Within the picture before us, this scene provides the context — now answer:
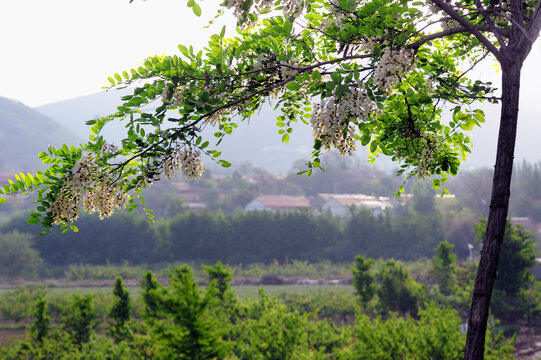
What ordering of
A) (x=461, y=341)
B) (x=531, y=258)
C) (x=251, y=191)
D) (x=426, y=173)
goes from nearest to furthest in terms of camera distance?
(x=426, y=173) → (x=461, y=341) → (x=531, y=258) → (x=251, y=191)

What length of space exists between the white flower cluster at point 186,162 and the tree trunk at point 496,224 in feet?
6.67

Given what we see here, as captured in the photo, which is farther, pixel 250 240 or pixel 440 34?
pixel 250 240

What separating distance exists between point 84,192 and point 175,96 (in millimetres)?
892

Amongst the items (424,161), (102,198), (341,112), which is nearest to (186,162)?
(102,198)

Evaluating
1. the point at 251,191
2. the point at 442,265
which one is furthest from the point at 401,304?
the point at 251,191

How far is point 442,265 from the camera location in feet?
63.8

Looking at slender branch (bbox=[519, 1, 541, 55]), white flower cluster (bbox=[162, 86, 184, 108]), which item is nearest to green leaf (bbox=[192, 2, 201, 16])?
white flower cluster (bbox=[162, 86, 184, 108])

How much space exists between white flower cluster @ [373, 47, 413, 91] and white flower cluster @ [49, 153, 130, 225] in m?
1.82

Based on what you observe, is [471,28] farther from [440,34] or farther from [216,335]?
[216,335]

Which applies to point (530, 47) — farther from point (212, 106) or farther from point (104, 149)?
point (104, 149)

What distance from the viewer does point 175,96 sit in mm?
3492

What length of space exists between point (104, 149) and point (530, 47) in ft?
10.2

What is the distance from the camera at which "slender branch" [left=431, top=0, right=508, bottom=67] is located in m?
3.29

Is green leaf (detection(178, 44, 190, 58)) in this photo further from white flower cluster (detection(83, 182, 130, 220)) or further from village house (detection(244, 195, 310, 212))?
village house (detection(244, 195, 310, 212))
